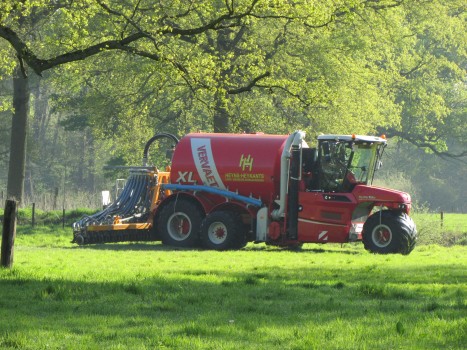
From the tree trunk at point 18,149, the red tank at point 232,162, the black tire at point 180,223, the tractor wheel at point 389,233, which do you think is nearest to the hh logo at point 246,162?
the red tank at point 232,162

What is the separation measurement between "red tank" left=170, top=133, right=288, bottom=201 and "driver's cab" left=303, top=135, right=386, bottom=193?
973 millimetres

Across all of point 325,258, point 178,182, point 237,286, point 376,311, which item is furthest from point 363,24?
point 376,311

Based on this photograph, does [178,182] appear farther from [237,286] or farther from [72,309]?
[72,309]

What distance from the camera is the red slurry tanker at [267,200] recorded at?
27031mm

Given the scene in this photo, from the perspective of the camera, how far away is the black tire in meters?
28.6

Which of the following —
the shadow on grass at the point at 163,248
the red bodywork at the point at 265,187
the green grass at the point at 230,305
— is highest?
the red bodywork at the point at 265,187

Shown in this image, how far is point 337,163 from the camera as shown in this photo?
27.7 meters

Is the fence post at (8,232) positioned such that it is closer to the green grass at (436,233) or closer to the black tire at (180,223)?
the black tire at (180,223)

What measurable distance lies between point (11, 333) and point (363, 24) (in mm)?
32318

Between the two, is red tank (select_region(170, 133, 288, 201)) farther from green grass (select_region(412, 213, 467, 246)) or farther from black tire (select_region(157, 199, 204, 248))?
green grass (select_region(412, 213, 467, 246))

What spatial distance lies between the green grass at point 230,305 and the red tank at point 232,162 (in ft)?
25.3

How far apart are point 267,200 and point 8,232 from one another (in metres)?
13.4

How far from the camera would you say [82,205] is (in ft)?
174

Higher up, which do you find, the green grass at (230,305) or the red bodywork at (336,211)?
the red bodywork at (336,211)
